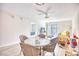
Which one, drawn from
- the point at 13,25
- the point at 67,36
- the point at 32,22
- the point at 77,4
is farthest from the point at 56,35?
the point at 13,25

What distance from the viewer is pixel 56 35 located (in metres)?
1.73

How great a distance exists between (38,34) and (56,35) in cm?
28

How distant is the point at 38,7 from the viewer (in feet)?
5.73

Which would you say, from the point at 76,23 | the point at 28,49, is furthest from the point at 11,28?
the point at 76,23

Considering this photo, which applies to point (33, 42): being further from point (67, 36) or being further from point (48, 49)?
point (67, 36)

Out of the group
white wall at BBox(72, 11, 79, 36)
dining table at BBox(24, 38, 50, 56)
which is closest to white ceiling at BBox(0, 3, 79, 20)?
white wall at BBox(72, 11, 79, 36)

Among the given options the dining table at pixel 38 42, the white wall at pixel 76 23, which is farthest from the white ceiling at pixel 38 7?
the dining table at pixel 38 42

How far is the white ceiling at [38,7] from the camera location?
1.72 m

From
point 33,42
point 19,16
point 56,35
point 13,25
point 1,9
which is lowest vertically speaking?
point 33,42

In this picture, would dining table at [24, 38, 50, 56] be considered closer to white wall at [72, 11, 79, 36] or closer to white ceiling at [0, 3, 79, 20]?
white ceiling at [0, 3, 79, 20]

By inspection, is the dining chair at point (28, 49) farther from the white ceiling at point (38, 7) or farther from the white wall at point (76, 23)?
the white wall at point (76, 23)

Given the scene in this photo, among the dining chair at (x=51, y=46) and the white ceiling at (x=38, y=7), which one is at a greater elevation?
the white ceiling at (x=38, y=7)

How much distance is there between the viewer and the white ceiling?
1.72 meters

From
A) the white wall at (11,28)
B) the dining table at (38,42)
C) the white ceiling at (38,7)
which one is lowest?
the dining table at (38,42)
